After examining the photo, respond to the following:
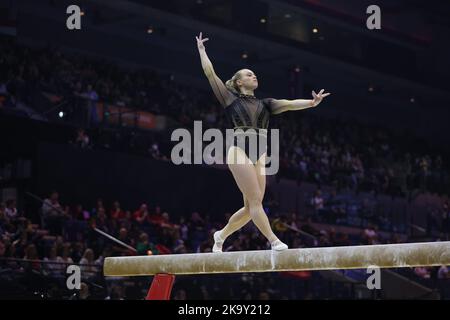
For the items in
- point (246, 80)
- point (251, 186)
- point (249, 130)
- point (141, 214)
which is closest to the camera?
point (251, 186)

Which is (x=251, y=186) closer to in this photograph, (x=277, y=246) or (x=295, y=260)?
(x=277, y=246)

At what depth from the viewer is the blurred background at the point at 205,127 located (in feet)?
51.4

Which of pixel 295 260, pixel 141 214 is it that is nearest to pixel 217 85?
pixel 295 260

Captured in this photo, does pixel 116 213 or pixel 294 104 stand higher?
pixel 294 104

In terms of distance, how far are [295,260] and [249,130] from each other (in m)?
1.32

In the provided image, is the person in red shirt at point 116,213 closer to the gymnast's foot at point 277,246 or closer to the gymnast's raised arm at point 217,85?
the gymnast's raised arm at point 217,85

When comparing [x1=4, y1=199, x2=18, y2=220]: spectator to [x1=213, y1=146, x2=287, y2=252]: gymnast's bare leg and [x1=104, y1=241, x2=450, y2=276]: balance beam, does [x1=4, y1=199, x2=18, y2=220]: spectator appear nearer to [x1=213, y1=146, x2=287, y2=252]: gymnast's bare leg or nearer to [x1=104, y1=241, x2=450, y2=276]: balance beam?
[x1=104, y1=241, x2=450, y2=276]: balance beam

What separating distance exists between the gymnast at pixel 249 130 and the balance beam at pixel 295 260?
0.21 meters

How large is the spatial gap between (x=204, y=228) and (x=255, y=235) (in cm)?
112

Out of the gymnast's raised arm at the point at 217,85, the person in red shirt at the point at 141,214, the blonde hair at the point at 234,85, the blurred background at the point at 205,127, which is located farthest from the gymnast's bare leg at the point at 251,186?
the person in red shirt at the point at 141,214

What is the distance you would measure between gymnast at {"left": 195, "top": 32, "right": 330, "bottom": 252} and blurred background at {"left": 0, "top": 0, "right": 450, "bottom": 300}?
572 centimetres

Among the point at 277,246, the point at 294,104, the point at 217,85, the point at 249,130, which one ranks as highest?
the point at 217,85

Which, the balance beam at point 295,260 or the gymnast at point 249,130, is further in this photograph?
the gymnast at point 249,130

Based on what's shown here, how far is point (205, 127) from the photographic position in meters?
21.7
